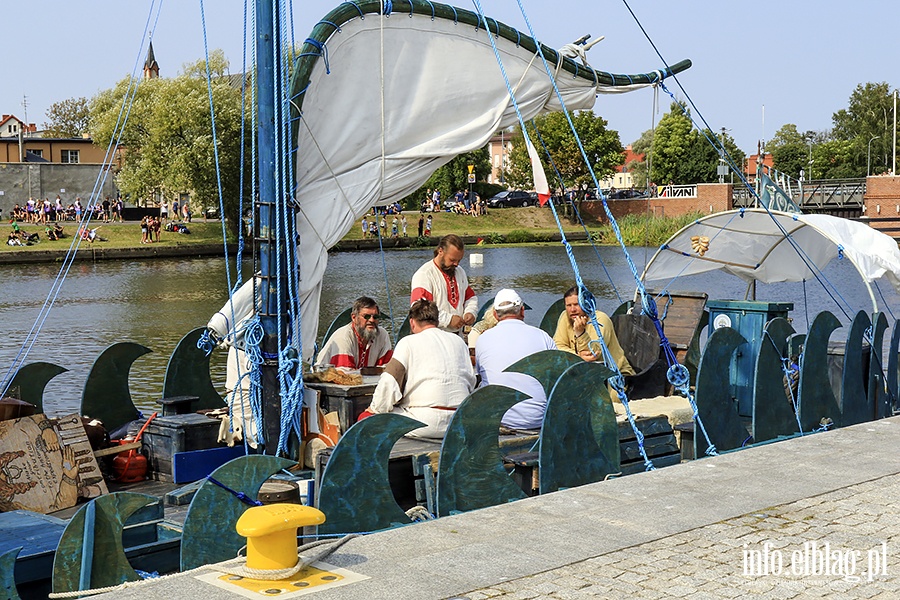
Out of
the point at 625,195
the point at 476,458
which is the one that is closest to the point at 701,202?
the point at 625,195

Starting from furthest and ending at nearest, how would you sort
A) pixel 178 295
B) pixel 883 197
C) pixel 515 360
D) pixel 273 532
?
pixel 883 197 → pixel 178 295 → pixel 515 360 → pixel 273 532

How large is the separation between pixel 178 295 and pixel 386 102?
27.2 m

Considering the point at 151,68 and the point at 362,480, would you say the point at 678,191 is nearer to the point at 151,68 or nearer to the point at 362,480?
the point at 151,68

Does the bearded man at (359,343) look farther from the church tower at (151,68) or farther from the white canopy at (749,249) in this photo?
the church tower at (151,68)

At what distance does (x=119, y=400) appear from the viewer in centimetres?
1002

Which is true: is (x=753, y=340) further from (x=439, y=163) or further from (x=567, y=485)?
(x=567, y=485)

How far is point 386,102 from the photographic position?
9.26 meters

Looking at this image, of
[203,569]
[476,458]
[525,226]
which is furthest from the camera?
[525,226]

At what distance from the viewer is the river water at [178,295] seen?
2166 centimetres

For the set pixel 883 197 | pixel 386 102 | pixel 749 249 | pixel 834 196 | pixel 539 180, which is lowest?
pixel 749 249

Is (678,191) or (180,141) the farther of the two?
(678,191)

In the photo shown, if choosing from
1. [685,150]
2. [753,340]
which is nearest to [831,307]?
[753,340]

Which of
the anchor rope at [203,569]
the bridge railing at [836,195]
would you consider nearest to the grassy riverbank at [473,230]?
the bridge railing at [836,195]

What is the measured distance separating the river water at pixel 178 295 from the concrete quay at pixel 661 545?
30.5 feet
